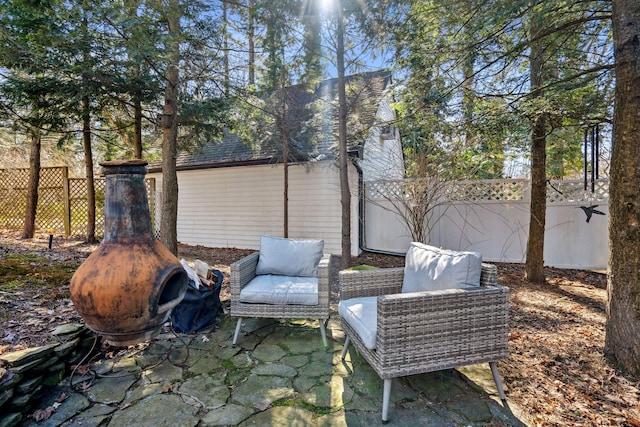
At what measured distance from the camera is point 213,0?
4547mm

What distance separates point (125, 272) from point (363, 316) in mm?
1630

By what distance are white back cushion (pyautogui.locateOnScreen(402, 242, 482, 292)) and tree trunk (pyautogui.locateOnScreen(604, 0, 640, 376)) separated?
1062 mm

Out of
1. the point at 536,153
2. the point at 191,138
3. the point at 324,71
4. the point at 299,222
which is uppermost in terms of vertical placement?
the point at 324,71

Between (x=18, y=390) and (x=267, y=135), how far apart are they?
527cm

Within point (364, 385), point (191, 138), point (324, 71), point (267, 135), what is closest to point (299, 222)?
point (267, 135)

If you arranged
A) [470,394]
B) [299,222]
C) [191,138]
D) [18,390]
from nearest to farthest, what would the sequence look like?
[18,390], [470,394], [191,138], [299,222]

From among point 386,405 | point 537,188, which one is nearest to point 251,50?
point 537,188

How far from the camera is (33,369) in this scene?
6.91 ft

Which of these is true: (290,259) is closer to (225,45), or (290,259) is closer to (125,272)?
(125,272)

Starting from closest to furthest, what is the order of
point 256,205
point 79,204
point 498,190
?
point 498,190
point 256,205
point 79,204

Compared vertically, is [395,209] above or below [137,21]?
below

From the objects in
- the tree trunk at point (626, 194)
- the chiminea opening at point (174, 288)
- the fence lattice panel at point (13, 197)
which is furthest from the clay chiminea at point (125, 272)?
the fence lattice panel at point (13, 197)

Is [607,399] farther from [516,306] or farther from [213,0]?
[213,0]

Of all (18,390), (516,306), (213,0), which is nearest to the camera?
(18,390)
